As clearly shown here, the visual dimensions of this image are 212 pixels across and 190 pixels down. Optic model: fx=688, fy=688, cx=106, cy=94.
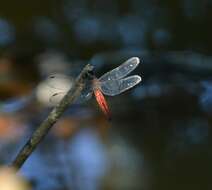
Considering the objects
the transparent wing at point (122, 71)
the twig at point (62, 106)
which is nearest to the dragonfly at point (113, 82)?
the transparent wing at point (122, 71)

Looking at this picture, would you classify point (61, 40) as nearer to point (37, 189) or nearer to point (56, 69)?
point (56, 69)

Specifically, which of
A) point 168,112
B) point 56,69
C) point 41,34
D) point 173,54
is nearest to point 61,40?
point 41,34

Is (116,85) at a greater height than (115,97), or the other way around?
(116,85)

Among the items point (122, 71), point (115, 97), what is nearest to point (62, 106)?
point (122, 71)

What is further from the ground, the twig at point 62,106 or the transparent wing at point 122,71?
the twig at point 62,106

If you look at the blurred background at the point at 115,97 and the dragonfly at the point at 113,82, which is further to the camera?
the blurred background at the point at 115,97

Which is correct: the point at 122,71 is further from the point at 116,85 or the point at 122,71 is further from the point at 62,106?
the point at 62,106

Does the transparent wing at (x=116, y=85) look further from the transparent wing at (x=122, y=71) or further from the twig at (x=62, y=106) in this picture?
the twig at (x=62, y=106)
